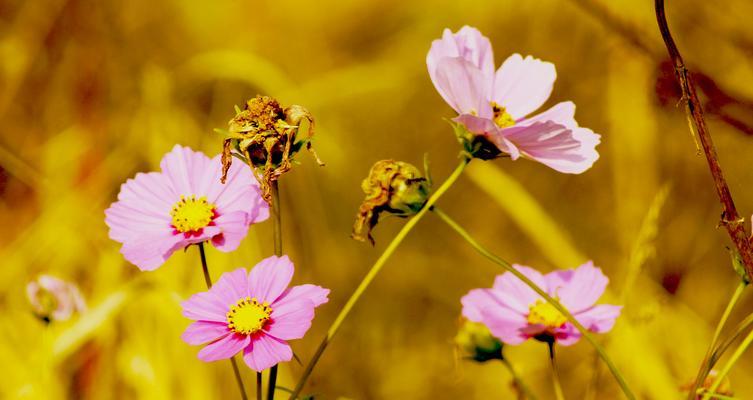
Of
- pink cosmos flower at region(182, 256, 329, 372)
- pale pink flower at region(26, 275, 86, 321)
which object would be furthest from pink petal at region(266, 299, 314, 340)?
pale pink flower at region(26, 275, 86, 321)

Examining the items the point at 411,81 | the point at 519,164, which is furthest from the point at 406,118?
the point at 519,164

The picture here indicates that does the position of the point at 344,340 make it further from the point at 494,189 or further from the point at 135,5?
the point at 135,5

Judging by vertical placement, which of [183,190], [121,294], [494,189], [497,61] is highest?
[497,61]

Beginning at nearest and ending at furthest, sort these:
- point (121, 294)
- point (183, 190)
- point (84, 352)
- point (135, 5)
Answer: point (183, 190) < point (121, 294) < point (84, 352) < point (135, 5)

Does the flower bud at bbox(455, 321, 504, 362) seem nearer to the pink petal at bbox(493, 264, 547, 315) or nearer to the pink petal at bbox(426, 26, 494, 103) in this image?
the pink petal at bbox(493, 264, 547, 315)

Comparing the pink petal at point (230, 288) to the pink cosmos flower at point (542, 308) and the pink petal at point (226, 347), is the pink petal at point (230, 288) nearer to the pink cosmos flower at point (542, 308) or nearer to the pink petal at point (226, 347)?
the pink petal at point (226, 347)

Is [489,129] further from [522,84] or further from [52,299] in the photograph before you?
[52,299]
